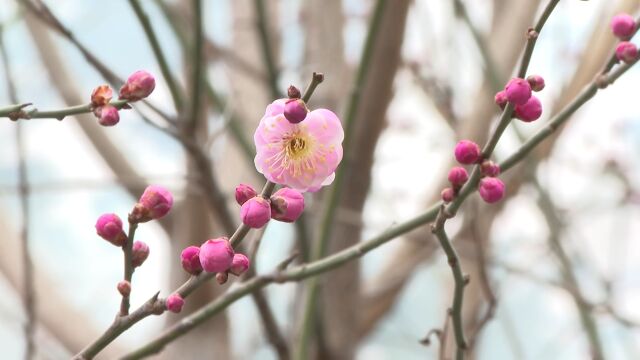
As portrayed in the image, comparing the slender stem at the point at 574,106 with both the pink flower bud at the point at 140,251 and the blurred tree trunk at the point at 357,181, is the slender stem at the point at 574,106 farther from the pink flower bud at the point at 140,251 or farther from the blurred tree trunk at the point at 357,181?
the blurred tree trunk at the point at 357,181

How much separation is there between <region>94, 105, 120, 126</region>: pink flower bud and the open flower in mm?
60

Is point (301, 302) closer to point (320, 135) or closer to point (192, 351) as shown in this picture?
point (192, 351)

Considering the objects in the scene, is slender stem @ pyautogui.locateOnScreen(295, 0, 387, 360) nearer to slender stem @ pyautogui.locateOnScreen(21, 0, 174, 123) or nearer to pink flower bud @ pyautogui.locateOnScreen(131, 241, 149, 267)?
slender stem @ pyautogui.locateOnScreen(21, 0, 174, 123)

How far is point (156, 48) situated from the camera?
2.02 feet

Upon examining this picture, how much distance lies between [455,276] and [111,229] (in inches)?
6.7

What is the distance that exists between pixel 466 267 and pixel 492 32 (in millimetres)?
485

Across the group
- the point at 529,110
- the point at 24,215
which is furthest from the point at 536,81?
the point at 24,215

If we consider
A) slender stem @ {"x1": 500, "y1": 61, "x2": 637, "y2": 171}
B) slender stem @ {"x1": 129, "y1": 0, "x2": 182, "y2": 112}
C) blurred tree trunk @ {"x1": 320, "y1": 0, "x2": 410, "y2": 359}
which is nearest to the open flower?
slender stem @ {"x1": 500, "y1": 61, "x2": 637, "y2": 171}

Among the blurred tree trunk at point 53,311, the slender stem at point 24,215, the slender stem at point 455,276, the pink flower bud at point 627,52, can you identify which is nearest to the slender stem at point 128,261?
the slender stem at point 455,276

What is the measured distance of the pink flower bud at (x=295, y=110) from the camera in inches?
11.1

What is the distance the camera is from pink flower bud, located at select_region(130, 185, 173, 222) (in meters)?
0.32

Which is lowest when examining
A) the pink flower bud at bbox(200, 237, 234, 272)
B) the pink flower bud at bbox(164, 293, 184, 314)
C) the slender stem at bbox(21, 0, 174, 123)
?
the pink flower bud at bbox(164, 293, 184, 314)

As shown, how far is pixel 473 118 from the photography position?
1139mm

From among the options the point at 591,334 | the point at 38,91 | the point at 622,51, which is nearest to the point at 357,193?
the point at 591,334
